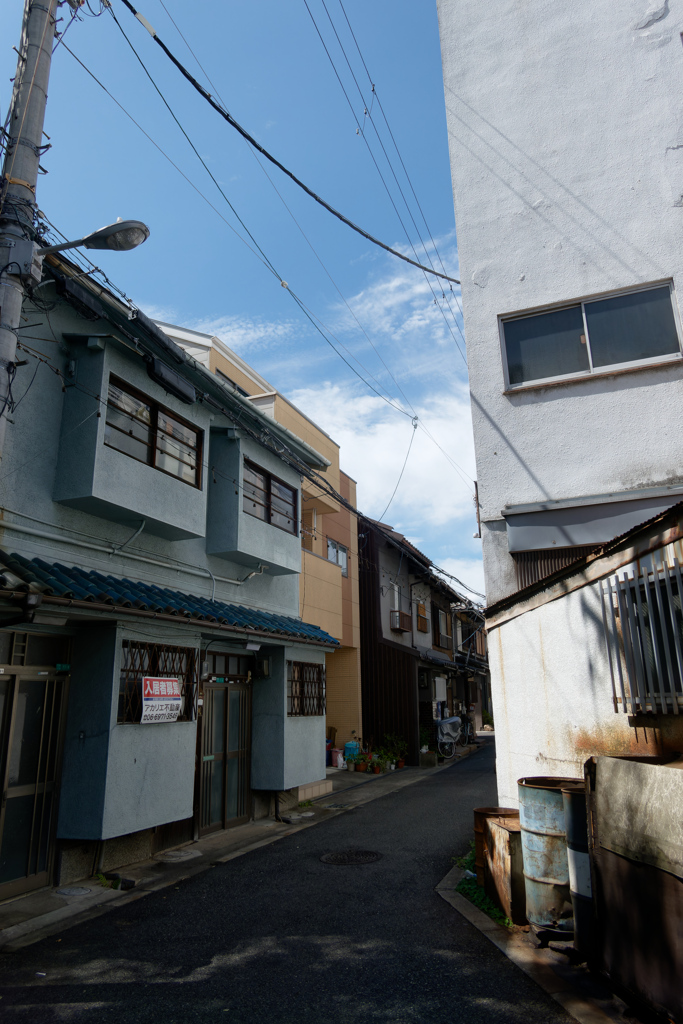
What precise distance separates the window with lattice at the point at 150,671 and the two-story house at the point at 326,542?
18.1 feet

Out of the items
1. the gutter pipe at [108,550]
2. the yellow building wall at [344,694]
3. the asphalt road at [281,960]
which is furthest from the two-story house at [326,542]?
the asphalt road at [281,960]

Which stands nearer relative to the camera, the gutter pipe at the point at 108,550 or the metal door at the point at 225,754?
the gutter pipe at the point at 108,550

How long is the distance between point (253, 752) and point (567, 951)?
8.38 meters

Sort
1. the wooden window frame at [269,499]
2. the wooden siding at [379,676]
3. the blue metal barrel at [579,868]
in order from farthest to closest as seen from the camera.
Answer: the wooden siding at [379,676], the wooden window frame at [269,499], the blue metal barrel at [579,868]

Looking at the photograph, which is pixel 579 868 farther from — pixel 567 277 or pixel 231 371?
pixel 231 371

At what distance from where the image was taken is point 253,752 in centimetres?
1290

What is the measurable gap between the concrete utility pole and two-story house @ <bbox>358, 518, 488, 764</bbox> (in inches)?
538

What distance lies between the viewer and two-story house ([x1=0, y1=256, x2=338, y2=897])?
786 centimetres

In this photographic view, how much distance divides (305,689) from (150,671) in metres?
5.38

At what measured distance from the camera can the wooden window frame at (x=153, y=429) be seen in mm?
9211

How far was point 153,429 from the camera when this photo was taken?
33.4 ft

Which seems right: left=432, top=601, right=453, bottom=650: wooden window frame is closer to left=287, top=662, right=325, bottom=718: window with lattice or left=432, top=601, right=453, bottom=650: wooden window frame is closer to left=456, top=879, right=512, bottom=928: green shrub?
left=287, top=662, right=325, bottom=718: window with lattice

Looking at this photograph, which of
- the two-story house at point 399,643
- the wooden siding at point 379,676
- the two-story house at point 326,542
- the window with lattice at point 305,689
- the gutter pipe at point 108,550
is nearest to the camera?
the gutter pipe at point 108,550

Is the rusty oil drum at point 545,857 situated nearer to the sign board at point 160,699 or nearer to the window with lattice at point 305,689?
the sign board at point 160,699
